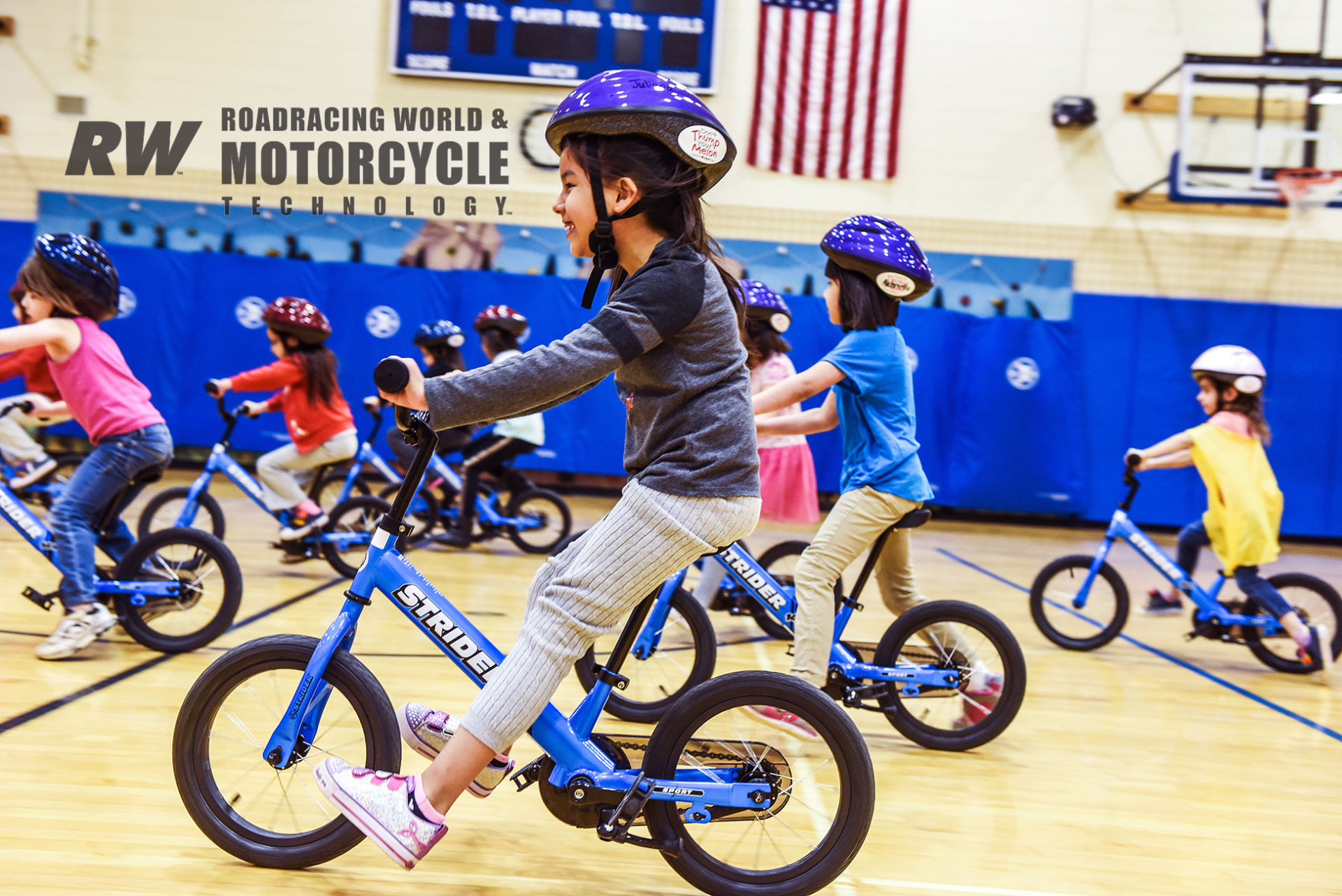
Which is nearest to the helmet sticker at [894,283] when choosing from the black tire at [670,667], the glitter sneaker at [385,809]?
the black tire at [670,667]

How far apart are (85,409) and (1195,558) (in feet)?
17.9

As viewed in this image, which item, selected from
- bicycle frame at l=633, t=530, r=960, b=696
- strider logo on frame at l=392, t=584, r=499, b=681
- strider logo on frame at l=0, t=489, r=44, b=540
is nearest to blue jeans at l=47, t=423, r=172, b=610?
strider logo on frame at l=0, t=489, r=44, b=540

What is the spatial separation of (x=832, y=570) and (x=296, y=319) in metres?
3.62

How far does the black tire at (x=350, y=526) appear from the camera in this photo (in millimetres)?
5762

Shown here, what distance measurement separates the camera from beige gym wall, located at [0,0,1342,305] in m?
10.5

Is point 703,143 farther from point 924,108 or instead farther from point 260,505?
point 924,108

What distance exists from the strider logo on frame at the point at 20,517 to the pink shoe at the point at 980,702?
3.51 meters

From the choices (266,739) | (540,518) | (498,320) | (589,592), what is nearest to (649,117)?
(589,592)

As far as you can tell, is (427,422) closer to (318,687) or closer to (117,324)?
(318,687)

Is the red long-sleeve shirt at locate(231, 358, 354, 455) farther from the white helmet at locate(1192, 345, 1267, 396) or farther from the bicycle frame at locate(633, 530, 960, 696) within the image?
the white helmet at locate(1192, 345, 1267, 396)

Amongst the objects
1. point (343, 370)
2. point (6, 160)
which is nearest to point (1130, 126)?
point (343, 370)

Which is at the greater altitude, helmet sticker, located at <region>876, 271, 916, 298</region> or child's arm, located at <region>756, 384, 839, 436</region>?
helmet sticker, located at <region>876, 271, 916, 298</region>

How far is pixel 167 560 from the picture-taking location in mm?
4004

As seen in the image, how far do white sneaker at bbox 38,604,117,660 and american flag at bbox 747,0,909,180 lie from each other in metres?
8.24
